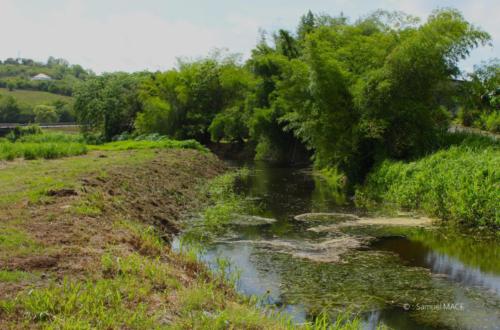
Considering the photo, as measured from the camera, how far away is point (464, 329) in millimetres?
8023

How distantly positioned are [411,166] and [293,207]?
463cm

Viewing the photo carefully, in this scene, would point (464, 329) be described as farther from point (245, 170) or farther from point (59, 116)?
point (59, 116)

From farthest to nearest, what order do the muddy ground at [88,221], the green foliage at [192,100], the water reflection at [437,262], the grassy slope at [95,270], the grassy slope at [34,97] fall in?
the grassy slope at [34,97] → the green foliage at [192,100] → the water reflection at [437,262] → the muddy ground at [88,221] → the grassy slope at [95,270]

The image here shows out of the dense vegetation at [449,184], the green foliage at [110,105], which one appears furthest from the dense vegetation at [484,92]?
the green foliage at [110,105]

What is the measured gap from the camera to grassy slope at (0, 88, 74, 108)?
114975mm

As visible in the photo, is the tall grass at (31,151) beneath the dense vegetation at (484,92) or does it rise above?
beneath

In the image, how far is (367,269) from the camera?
11.3 metres

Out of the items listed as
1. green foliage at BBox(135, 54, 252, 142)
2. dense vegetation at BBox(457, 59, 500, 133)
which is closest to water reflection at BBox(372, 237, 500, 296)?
dense vegetation at BBox(457, 59, 500, 133)

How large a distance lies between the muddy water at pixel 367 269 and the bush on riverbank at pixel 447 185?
904 millimetres

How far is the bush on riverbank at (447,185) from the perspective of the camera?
14727 mm

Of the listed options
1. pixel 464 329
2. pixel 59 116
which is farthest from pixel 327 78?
pixel 59 116

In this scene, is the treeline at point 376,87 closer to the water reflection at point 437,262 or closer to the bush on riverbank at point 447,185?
the bush on riverbank at point 447,185

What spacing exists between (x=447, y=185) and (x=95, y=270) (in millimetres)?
11846

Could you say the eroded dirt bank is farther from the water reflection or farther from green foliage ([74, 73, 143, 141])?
green foliage ([74, 73, 143, 141])
